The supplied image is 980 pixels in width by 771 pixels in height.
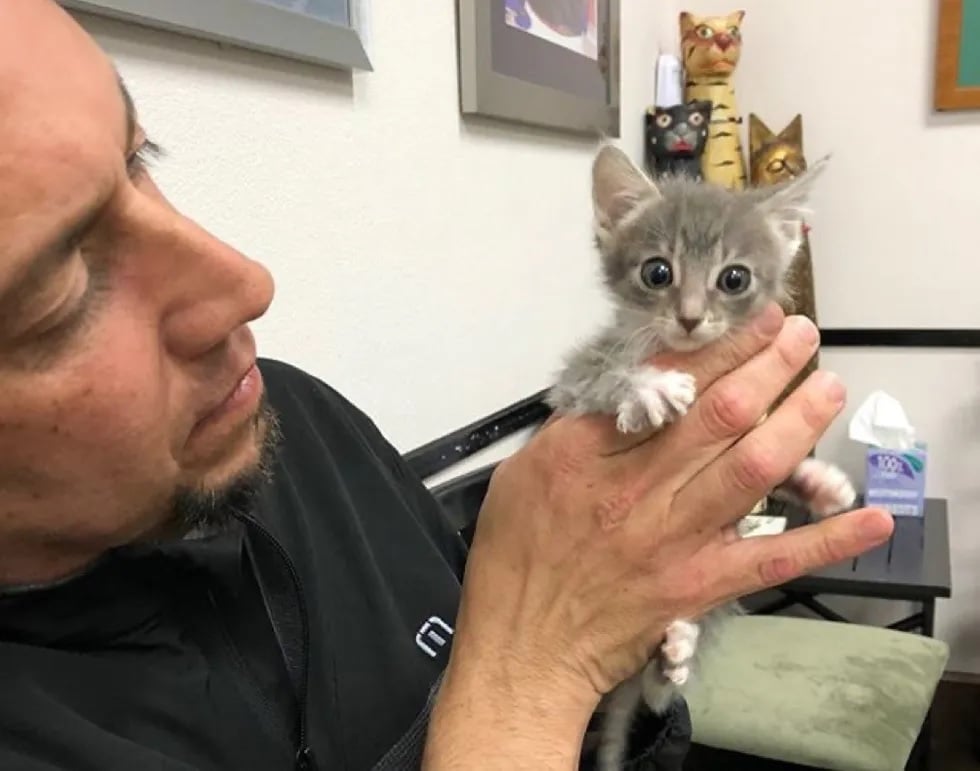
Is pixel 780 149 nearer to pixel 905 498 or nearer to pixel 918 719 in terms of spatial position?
pixel 905 498

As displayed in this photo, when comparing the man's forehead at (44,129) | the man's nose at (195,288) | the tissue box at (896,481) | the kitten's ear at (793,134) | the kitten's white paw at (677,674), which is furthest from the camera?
the kitten's ear at (793,134)

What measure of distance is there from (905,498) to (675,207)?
159 cm

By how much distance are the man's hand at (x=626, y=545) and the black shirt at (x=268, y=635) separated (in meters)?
0.08

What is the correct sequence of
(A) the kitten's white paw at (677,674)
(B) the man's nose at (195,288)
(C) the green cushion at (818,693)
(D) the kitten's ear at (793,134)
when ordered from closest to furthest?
(B) the man's nose at (195,288), (A) the kitten's white paw at (677,674), (C) the green cushion at (818,693), (D) the kitten's ear at (793,134)

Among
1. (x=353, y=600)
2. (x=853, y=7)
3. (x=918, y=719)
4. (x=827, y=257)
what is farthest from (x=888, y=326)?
(x=353, y=600)

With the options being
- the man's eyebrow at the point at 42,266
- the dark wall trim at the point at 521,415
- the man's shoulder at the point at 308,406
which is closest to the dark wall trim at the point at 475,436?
the dark wall trim at the point at 521,415

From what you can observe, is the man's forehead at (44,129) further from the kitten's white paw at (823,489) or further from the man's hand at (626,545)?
the kitten's white paw at (823,489)

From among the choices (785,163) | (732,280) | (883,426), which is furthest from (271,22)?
(883,426)

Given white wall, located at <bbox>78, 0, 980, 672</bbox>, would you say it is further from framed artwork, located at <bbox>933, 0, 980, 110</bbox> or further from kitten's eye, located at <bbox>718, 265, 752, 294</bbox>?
kitten's eye, located at <bbox>718, 265, 752, 294</bbox>

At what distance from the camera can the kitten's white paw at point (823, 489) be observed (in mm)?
1008

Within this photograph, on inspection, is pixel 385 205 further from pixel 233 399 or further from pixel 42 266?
pixel 42 266

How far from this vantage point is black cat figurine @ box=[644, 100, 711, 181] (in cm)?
242

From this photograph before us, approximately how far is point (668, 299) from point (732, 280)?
0.07 m

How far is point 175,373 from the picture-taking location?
27.5 inches
